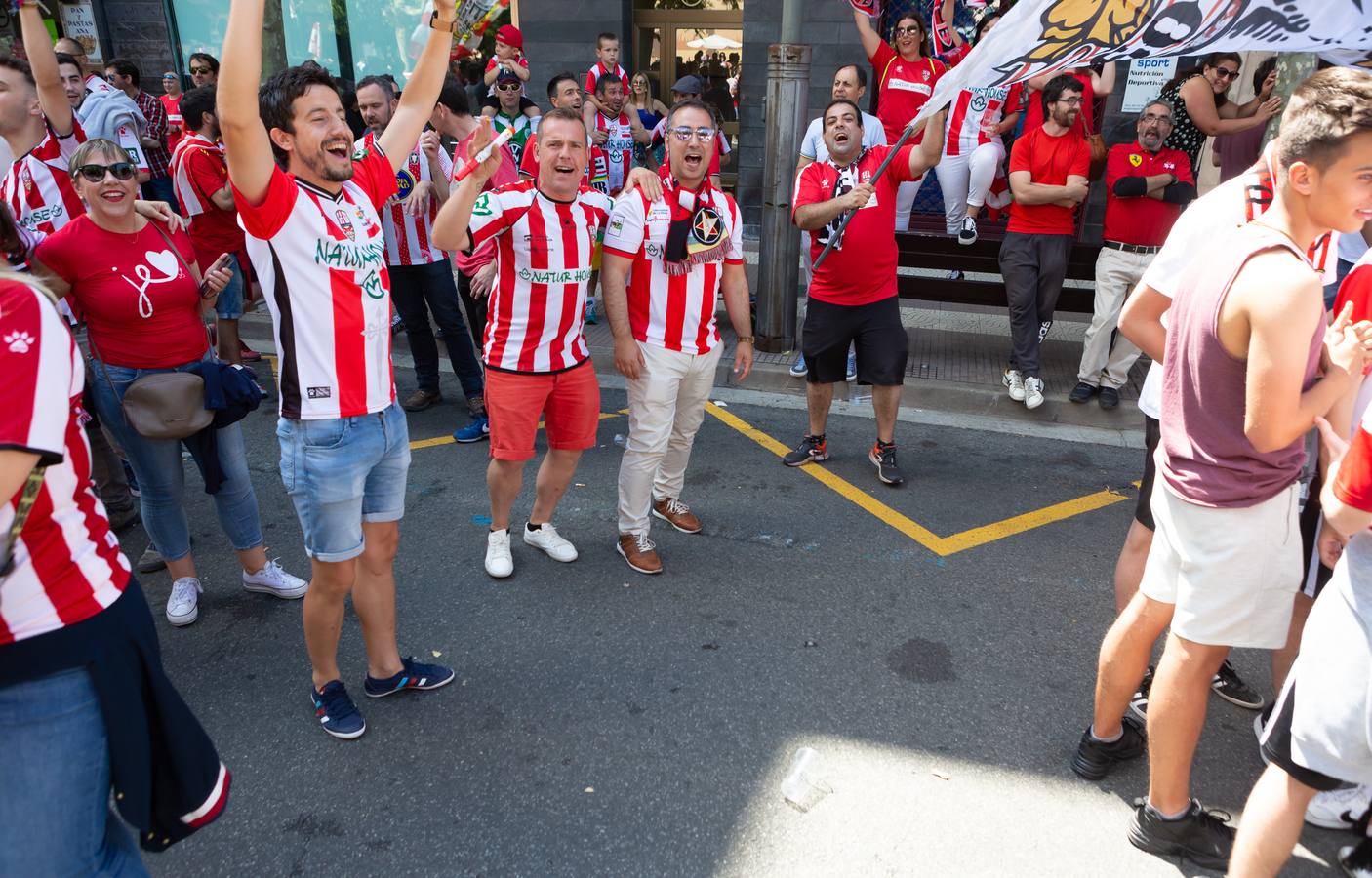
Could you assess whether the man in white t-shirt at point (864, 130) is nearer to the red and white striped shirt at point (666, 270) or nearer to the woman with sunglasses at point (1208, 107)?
the red and white striped shirt at point (666, 270)

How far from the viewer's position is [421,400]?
20.3 ft

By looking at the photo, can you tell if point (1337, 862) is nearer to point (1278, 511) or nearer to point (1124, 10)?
point (1278, 511)

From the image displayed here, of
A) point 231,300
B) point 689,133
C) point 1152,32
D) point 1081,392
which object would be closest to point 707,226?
point 689,133

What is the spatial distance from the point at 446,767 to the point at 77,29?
43.9 feet

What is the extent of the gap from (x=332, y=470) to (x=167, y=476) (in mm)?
1339

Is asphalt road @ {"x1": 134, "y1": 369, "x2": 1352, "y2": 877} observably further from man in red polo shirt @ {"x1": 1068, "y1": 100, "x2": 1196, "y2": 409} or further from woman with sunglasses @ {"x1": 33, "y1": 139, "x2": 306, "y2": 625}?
man in red polo shirt @ {"x1": 1068, "y1": 100, "x2": 1196, "y2": 409}

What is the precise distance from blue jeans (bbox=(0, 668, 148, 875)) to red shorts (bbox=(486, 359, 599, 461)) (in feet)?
7.43

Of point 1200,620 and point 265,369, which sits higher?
point 1200,620

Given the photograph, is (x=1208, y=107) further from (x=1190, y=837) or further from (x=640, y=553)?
(x=1190, y=837)

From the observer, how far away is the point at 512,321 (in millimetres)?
3750

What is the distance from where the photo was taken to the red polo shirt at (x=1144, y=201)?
5.86 meters

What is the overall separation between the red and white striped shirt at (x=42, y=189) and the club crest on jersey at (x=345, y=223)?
2328 mm

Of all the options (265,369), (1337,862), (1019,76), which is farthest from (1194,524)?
(265,369)

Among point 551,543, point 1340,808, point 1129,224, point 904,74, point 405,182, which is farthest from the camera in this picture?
point 904,74
